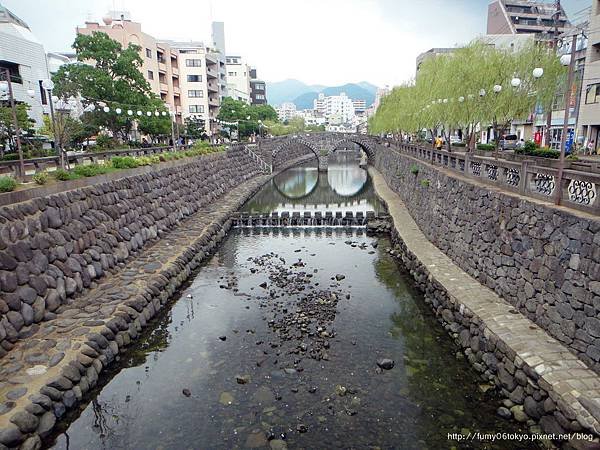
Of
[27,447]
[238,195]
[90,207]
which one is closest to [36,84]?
[238,195]

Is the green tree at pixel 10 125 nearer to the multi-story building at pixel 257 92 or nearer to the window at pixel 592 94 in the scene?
the window at pixel 592 94

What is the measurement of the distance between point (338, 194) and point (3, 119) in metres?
29.7

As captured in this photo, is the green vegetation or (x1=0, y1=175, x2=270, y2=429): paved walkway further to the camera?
the green vegetation

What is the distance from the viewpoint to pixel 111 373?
35.9 ft

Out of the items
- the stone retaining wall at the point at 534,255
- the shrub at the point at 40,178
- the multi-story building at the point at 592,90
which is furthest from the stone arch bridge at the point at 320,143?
the stone retaining wall at the point at 534,255

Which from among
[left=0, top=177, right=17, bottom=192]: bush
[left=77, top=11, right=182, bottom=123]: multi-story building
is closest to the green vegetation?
[left=0, top=177, right=17, bottom=192]: bush

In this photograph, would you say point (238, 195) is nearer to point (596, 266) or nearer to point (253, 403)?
point (253, 403)

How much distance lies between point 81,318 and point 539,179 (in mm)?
13935

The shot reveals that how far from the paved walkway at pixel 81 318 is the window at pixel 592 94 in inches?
1158

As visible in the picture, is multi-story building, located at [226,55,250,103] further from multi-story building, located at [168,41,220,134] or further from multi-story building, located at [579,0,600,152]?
multi-story building, located at [579,0,600,152]

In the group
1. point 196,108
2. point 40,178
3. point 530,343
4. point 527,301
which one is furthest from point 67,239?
point 196,108

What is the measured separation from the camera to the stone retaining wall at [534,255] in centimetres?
816

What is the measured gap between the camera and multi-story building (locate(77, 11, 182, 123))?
4969 cm

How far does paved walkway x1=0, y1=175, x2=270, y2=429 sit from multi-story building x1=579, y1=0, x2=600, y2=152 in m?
29.1
